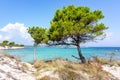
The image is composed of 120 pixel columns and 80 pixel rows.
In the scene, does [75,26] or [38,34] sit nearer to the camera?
[75,26]

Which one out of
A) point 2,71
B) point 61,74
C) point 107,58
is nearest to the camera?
point 2,71

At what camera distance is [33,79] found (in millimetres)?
6684

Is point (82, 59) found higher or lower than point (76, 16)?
lower

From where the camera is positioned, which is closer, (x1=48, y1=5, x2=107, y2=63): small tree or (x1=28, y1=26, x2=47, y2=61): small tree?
(x1=48, y1=5, x2=107, y2=63): small tree

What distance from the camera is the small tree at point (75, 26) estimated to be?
1703 centimetres

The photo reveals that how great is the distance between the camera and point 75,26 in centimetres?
1694

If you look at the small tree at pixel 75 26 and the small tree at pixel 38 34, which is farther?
the small tree at pixel 38 34

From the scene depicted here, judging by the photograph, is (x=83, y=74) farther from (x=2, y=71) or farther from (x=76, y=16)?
(x=76, y=16)

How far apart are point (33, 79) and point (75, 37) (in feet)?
39.5

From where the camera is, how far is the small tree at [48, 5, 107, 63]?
1703 centimetres

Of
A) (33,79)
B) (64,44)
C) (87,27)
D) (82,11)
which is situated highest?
(82,11)

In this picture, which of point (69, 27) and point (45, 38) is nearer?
point (69, 27)

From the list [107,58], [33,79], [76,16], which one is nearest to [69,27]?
[76,16]

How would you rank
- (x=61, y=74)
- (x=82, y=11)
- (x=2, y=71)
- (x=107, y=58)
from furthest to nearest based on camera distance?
(x=107, y=58)
(x=82, y=11)
(x=61, y=74)
(x=2, y=71)
